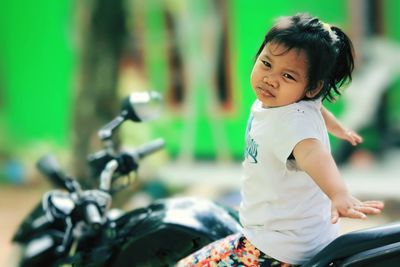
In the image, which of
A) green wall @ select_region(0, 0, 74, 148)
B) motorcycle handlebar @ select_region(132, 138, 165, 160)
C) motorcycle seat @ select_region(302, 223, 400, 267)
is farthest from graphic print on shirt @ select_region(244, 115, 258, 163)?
green wall @ select_region(0, 0, 74, 148)

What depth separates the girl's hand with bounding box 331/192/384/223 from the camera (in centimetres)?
166

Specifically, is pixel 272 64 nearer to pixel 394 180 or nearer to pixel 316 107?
pixel 316 107

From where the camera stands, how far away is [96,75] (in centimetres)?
642

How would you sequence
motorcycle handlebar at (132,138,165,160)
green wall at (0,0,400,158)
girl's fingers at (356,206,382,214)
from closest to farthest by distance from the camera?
girl's fingers at (356,206,382,214)
motorcycle handlebar at (132,138,165,160)
green wall at (0,0,400,158)

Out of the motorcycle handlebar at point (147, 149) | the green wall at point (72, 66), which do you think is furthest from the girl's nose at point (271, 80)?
the green wall at point (72, 66)

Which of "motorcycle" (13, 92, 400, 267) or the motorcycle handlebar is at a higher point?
the motorcycle handlebar

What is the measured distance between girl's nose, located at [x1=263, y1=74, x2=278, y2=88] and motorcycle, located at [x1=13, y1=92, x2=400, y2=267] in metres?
0.67

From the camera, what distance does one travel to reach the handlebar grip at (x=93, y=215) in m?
2.24

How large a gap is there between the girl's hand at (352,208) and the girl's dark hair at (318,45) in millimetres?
344

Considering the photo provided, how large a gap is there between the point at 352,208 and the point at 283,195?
0.29 meters

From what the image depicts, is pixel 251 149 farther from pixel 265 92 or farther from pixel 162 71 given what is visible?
pixel 162 71

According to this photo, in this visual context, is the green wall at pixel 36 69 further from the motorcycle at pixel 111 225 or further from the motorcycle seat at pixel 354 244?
the motorcycle seat at pixel 354 244

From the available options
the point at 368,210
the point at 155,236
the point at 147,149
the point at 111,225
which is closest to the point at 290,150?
the point at 368,210

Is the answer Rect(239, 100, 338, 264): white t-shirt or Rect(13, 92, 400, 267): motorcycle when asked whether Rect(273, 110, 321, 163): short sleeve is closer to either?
Rect(239, 100, 338, 264): white t-shirt
